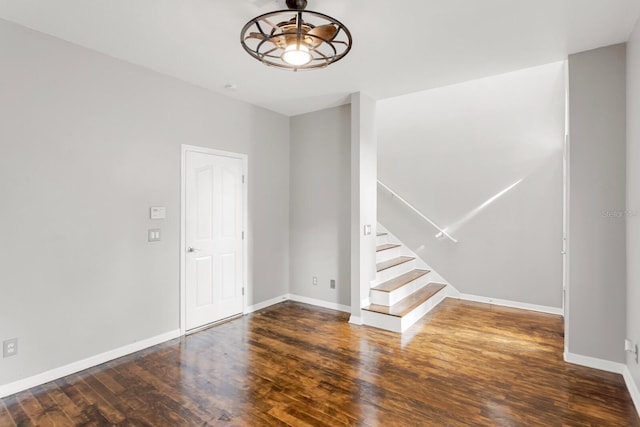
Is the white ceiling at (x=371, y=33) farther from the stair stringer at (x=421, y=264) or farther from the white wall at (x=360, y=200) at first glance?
the stair stringer at (x=421, y=264)

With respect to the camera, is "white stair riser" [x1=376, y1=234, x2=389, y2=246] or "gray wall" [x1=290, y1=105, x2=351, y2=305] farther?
"white stair riser" [x1=376, y1=234, x2=389, y2=246]

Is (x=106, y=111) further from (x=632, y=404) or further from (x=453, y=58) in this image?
(x=632, y=404)

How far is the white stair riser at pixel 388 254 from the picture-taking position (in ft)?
16.4

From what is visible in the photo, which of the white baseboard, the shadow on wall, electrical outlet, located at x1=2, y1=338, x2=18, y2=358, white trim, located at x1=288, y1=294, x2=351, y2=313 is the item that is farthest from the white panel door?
the shadow on wall

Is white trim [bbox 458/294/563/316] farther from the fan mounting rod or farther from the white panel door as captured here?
the fan mounting rod

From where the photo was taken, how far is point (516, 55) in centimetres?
295

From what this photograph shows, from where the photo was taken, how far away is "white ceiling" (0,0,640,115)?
228cm

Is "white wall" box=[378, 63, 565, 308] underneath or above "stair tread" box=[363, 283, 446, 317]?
above

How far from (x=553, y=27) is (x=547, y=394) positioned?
277cm

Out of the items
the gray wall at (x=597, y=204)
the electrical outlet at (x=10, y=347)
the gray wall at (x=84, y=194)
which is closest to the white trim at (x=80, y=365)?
the gray wall at (x=84, y=194)

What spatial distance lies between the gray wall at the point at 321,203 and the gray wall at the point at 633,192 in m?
2.78

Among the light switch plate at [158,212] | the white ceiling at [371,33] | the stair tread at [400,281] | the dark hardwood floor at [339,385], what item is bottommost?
the dark hardwood floor at [339,385]

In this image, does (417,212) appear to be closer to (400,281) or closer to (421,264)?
(421,264)

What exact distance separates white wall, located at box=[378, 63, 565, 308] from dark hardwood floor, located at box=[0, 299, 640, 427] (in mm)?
1131
